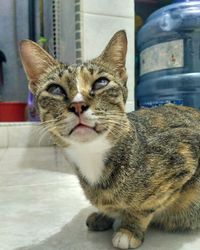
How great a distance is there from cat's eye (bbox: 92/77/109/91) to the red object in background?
7.06 ft

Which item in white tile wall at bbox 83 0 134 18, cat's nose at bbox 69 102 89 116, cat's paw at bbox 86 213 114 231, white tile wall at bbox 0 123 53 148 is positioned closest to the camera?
cat's nose at bbox 69 102 89 116

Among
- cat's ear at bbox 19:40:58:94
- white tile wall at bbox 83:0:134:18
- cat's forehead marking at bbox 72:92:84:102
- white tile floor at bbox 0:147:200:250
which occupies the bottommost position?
white tile floor at bbox 0:147:200:250

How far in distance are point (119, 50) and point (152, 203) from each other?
1.26 ft

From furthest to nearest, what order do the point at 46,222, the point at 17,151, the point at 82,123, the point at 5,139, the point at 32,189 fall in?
1. the point at 5,139
2. the point at 17,151
3. the point at 32,189
4. the point at 46,222
5. the point at 82,123

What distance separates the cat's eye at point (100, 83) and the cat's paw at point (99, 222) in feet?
1.08

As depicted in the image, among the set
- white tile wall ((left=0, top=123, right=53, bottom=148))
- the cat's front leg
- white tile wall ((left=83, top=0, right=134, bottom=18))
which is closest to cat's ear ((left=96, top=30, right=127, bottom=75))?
the cat's front leg

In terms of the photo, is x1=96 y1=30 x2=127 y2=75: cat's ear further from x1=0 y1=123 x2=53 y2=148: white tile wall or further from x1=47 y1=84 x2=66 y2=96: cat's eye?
x1=0 y1=123 x2=53 y2=148: white tile wall

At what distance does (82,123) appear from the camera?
2.35 feet

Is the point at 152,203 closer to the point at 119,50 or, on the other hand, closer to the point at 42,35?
the point at 119,50

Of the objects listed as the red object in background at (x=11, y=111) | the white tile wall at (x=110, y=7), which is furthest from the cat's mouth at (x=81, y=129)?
the red object in background at (x=11, y=111)

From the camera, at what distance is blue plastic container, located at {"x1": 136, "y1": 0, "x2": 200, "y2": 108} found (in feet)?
6.63

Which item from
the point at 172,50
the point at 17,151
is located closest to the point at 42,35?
the point at 17,151

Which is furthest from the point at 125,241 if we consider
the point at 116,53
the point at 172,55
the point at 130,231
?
the point at 172,55

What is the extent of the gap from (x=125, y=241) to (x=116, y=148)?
0.67 ft
